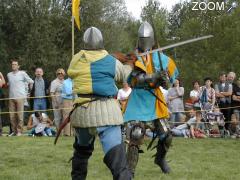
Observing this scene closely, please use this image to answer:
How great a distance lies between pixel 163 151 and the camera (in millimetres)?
6613

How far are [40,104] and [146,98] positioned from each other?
663 cm

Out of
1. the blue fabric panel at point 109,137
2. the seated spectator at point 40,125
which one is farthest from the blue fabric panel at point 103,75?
the seated spectator at point 40,125

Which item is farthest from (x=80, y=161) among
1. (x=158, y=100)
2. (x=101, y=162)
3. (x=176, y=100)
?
(x=176, y=100)

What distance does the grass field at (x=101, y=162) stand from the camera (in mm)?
6484

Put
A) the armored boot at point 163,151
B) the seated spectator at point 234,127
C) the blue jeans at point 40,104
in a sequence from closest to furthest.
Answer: the armored boot at point 163,151 → the seated spectator at point 234,127 → the blue jeans at point 40,104

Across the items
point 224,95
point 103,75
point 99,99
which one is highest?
point 103,75

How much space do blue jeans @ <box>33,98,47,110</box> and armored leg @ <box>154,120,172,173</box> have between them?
20.3ft

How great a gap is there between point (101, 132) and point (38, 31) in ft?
81.7

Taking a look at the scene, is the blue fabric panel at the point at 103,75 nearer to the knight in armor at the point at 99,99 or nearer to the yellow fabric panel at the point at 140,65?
the knight in armor at the point at 99,99

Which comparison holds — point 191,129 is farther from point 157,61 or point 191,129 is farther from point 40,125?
point 157,61

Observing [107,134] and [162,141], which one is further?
[162,141]

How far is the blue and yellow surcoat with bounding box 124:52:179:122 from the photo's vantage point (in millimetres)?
6172

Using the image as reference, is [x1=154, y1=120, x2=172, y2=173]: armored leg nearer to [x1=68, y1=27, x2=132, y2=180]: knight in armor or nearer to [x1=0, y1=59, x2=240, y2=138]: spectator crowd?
[x1=68, y1=27, x2=132, y2=180]: knight in armor
